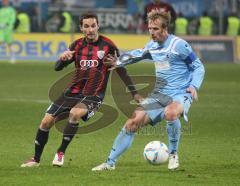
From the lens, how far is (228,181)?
34.0 ft

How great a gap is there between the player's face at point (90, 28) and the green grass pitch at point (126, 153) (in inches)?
67.5

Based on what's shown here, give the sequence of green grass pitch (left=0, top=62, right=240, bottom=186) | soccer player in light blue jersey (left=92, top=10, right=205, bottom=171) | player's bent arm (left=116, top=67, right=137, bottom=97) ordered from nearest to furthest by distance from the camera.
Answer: green grass pitch (left=0, top=62, right=240, bottom=186)
soccer player in light blue jersey (left=92, top=10, right=205, bottom=171)
player's bent arm (left=116, top=67, right=137, bottom=97)

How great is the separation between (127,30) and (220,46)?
5875 mm

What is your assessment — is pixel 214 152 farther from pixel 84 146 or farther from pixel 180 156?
A: pixel 84 146

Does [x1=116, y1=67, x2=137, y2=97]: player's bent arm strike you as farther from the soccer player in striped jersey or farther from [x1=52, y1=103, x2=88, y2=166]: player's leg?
[x1=52, y1=103, x2=88, y2=166]: player's leg

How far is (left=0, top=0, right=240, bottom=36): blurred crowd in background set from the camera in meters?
39.2

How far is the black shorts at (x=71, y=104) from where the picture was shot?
1181 cm

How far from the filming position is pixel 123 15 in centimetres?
4241

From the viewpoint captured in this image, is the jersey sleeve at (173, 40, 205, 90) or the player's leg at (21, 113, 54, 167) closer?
the jersey sleeve at (173, 40, 205, 90)

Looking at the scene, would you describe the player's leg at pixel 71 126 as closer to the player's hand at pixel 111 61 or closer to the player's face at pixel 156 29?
the player's hand at pixel 111 61

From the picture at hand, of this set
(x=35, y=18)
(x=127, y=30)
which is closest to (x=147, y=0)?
(x=127, y=30)

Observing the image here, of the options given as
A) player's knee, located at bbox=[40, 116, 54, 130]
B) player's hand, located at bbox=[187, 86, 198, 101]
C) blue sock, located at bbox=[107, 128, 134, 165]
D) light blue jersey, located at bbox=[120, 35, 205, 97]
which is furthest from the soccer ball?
player's knee, located at bbox=[40, 116, 54, 130]

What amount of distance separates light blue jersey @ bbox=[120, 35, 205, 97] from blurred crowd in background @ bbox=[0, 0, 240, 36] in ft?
85.2

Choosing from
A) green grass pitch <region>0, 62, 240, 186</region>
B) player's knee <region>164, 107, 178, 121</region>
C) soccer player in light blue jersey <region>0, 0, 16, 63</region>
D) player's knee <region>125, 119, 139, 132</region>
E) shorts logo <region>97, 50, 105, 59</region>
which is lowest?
soccer player in light blue jersey <region>0, 0, 16, 63</region>
